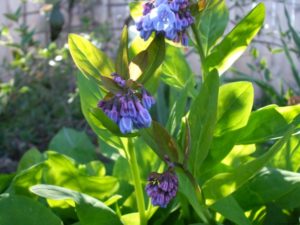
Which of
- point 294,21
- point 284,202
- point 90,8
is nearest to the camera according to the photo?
point 284,202

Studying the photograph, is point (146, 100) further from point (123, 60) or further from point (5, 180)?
point (5, 180)

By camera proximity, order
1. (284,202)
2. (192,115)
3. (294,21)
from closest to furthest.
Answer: (192,115) < (284,202) < (294,21)

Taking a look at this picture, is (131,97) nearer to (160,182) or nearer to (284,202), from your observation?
(160,182)

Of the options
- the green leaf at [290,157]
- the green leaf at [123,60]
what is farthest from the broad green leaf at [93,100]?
the green leaf at [290,157]

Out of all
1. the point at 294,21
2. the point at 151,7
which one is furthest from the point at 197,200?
the point at 294,21

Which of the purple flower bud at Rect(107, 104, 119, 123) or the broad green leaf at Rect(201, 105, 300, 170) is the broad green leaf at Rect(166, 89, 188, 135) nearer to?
the broad green leaf at Rect(201, 105, 300, 170)

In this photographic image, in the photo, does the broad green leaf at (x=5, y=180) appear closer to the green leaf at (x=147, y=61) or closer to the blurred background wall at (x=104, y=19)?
the green leaf at (x=147, y=61)

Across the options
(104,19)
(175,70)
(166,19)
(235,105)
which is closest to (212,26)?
(175,70)
